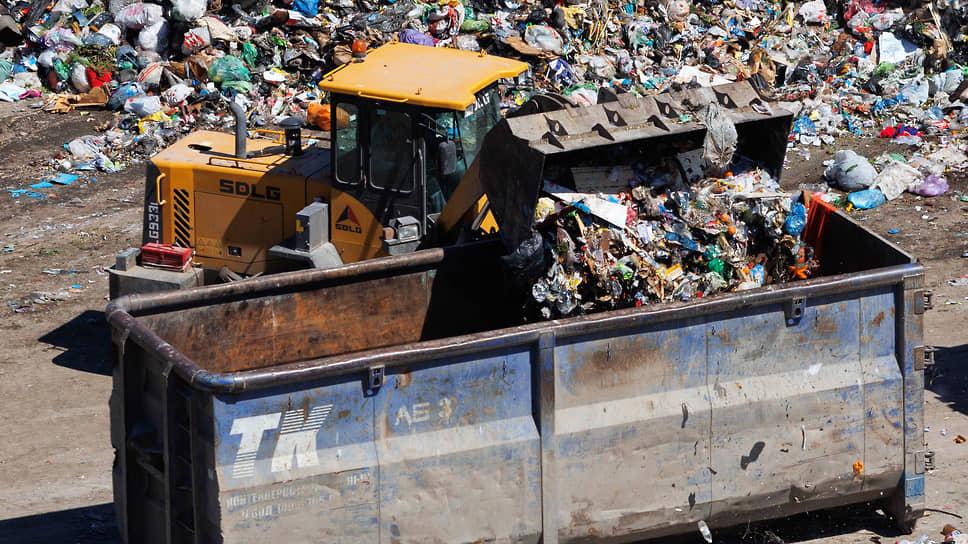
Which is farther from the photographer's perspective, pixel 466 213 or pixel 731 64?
pixel 731 64

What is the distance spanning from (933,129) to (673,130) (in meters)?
7.39

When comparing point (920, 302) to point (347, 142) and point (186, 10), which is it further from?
point (186, 10)

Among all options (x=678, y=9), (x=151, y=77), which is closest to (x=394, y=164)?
(x=151, y=77)

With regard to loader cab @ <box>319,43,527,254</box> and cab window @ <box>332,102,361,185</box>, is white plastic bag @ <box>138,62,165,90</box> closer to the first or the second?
loader cab @ <box>319,43,527,254</box>

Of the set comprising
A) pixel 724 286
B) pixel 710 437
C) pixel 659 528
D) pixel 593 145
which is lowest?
pixel 659 528

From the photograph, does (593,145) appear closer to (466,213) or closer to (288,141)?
(466,213)

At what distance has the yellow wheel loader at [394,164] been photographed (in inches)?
248

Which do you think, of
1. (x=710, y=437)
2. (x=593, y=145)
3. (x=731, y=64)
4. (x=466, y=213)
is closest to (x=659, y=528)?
(x=710, y=437)

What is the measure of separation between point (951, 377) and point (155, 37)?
10.1 m

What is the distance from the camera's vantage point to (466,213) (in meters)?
7.23

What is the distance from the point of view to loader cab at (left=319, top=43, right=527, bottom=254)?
24.1 feet

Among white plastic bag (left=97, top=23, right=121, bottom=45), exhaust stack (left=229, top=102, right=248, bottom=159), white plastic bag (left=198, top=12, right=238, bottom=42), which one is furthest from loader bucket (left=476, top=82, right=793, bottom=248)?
white plastic bag (left=97, top=23, right=121, bottom=45)

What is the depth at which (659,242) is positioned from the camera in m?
6.22

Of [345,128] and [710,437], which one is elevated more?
[345,128]
